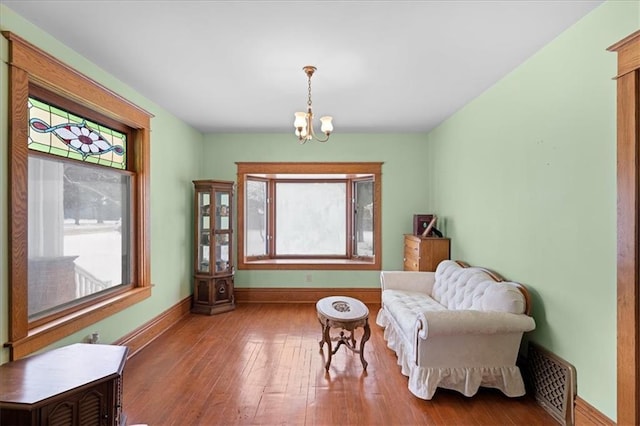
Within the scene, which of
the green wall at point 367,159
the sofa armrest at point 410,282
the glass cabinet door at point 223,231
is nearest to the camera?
the sofa armrest at point 410,282

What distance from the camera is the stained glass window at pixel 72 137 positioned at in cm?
242

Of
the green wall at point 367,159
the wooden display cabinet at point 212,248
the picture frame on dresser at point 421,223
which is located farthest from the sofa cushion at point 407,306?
the wooden display cabinet at point 212,248

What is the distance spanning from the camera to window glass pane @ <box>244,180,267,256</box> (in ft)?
18.5

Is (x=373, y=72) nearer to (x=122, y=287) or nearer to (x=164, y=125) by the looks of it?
(x=164, y=125)

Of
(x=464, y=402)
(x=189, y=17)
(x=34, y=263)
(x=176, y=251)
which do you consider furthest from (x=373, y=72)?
(x=176, y=251)

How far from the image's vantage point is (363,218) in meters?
5.72

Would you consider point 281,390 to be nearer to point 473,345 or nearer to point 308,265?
point 473,345

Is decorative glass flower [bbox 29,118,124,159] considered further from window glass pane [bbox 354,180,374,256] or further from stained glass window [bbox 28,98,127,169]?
window glass pane [bbox 354,180,374,256]

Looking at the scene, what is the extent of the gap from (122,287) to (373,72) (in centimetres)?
327

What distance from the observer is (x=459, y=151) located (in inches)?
164

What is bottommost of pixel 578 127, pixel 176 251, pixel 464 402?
pixel 464 402

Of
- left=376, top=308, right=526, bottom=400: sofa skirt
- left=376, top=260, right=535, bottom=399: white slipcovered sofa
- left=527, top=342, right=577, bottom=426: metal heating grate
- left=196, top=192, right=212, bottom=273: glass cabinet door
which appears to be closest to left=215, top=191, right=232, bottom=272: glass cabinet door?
left=196, top=192, right=212, bottom=273: glass cabinet door

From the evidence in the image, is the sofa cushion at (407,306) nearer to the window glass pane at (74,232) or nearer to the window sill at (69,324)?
the window sill at (69,324)

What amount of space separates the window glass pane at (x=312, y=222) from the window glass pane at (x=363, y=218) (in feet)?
0.78
